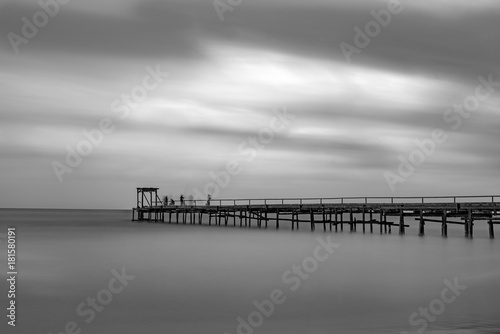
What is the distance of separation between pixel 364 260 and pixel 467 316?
13424 mm

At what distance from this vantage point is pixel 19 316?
15.8 metres

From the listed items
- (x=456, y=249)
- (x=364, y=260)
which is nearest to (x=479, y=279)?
(x=364, y=260)

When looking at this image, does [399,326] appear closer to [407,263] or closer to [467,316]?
[467,316]

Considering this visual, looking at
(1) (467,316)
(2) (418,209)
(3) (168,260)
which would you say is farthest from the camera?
→ (2) (418,209)

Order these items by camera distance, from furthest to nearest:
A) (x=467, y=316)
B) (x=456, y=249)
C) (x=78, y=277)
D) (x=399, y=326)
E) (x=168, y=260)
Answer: (x=456, y=249) < (x=168, y=260) < (x=78, y=277) < (x=467, y=316) < (x=399, y=326)

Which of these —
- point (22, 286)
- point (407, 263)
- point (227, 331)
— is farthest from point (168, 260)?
point (227, 331)

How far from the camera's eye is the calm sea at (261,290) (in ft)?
48.1

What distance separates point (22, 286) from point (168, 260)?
8797 mm

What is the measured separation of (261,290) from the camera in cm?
2008

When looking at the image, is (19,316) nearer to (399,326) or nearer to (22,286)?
(22,286)

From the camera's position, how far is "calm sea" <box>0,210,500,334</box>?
14656 millimetres

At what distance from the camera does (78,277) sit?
23469 mm

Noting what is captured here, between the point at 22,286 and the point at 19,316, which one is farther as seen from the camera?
the point at 22,286

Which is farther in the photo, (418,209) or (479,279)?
(418,209)
